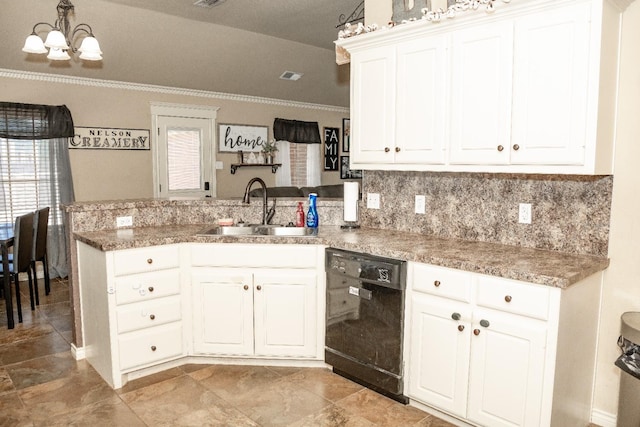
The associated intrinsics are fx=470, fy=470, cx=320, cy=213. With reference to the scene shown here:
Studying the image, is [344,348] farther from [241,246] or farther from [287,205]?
[287,205]

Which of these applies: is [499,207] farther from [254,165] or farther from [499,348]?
[254,165]

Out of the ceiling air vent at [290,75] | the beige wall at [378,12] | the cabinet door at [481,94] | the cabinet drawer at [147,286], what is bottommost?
the cabinet drawer at [147,286]

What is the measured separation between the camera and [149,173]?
6.41 m

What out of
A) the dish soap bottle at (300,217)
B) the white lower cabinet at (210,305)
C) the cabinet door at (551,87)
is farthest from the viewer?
the dish soap bottle at (300,217)

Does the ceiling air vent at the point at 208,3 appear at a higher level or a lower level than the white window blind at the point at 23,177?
higher

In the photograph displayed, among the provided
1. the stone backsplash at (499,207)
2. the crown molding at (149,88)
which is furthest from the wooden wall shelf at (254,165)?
the stone backsplash at (499,207)

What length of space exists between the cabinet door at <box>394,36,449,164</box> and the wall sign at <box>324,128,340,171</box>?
571 cm

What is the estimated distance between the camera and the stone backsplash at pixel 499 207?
2496 millimetres

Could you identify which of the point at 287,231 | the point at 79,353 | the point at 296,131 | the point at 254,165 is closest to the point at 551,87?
the point at 287,231

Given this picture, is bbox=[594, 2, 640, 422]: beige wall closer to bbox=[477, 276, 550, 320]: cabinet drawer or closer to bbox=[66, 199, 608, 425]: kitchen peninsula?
bbox=[66, 199, 608, 425]: kitchen peninsula

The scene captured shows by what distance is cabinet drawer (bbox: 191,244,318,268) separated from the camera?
302cm

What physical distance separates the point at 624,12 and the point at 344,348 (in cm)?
236

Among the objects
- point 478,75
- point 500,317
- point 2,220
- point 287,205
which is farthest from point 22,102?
point 500,317

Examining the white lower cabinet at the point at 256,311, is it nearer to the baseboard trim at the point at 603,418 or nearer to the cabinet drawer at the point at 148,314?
the cabinet drawer at the point at 148,314
